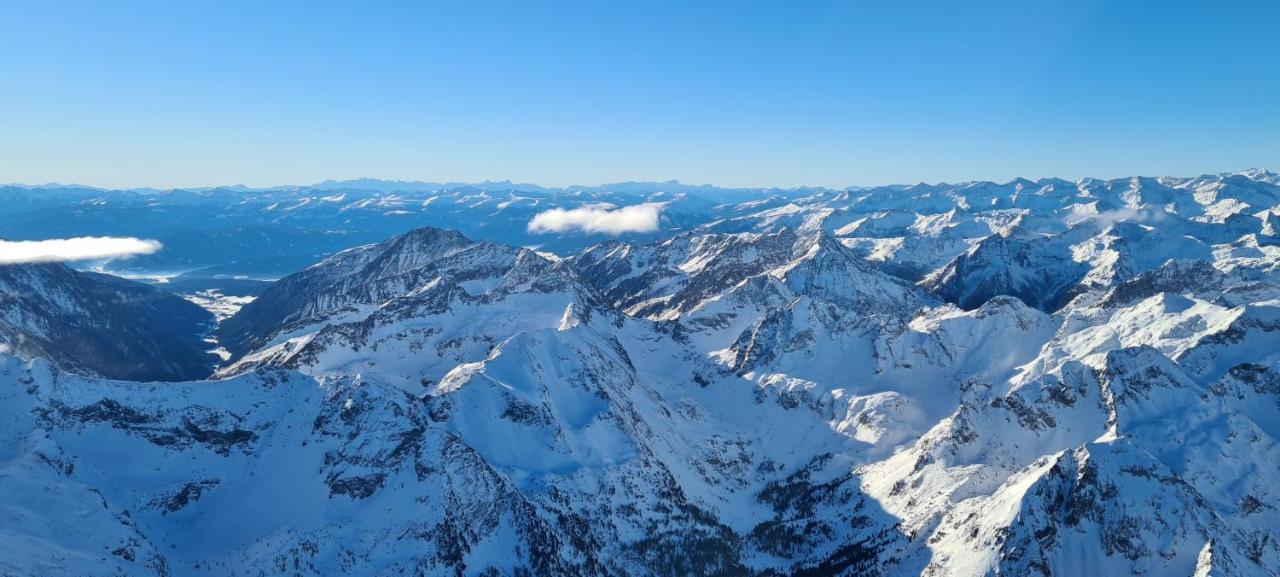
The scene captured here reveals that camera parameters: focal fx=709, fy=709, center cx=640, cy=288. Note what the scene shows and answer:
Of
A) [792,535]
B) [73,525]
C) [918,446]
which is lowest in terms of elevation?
[792,535]

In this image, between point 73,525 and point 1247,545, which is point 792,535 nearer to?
point 1247,545

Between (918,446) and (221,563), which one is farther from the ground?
(221,563)

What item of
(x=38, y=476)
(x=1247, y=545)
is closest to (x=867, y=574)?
(x=1247, y=545)

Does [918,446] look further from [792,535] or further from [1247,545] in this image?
[1247,545]

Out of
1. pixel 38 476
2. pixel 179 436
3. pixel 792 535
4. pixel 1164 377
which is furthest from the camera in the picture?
pixel 1164 377

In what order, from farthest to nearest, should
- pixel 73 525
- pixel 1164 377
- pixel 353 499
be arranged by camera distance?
pixel 1164 377 < pixel 353 499 < pixel 73 525

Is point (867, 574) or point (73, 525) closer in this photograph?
point (73, 525)

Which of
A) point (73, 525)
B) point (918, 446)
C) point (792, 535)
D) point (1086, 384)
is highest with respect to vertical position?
point (73, 525)

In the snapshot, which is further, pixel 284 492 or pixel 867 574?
pixel 867 574

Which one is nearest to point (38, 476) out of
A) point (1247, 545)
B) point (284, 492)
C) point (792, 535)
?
point (284, 492)

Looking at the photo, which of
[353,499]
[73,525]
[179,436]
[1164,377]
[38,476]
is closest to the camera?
[73,525]
